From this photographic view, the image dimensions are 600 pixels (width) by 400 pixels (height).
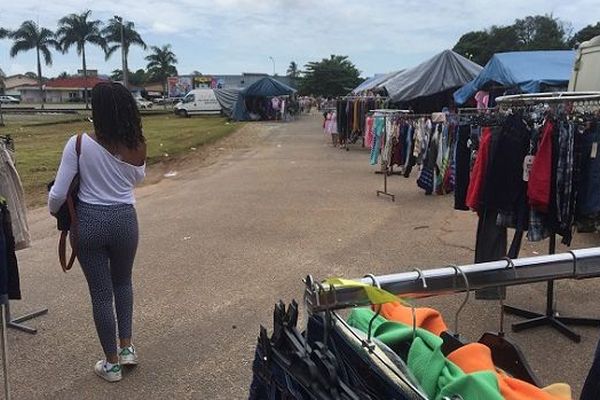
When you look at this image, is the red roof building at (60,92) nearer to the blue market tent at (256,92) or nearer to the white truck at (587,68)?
the blue market tent at (256,92)

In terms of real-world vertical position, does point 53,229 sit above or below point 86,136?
→ below

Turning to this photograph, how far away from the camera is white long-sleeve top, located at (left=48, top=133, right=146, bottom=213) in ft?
11.5

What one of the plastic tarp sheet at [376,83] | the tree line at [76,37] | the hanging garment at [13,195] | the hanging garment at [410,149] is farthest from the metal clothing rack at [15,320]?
the tree line at [76,37]

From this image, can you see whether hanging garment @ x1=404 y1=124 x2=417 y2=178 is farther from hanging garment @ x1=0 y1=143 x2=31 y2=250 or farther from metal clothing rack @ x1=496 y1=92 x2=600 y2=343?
hanging garment @ x1=0 y1=143 x2=31 y2=250

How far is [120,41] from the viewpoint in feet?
207

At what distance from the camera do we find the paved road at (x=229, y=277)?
3926 millimetres

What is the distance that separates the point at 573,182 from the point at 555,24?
7605 centimetres

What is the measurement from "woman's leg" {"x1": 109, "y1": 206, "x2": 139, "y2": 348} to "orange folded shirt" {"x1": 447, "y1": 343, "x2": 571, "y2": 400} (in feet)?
8.72

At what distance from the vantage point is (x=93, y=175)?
357 centimetres

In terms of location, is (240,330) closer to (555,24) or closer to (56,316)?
(56,316)

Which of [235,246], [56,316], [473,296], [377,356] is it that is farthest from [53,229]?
[377,356]

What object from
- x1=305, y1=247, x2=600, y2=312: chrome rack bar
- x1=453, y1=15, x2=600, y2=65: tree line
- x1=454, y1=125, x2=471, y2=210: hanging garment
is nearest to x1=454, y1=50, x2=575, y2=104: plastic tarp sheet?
x1=454, y1=125, x2=471, y2=210: hanging garment

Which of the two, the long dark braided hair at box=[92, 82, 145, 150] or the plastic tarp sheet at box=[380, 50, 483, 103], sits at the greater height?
the plastic tarp sheet at box=[380, 50, 483, 103]

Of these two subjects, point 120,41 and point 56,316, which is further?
point 120,41
